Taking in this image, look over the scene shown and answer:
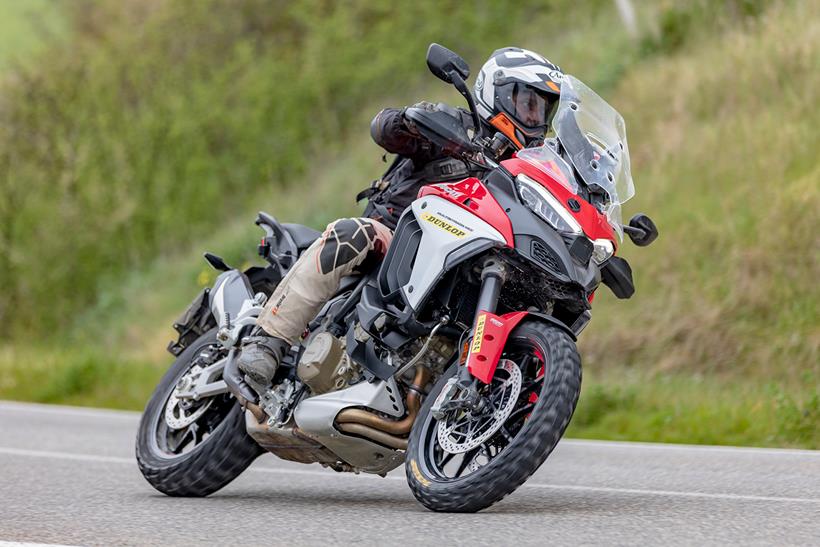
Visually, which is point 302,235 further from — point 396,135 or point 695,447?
point 695,447

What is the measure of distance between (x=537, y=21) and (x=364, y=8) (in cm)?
496

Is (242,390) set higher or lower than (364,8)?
higher

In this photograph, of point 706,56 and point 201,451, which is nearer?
point 201,451

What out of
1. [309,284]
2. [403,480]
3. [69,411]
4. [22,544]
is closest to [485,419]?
[309,284]

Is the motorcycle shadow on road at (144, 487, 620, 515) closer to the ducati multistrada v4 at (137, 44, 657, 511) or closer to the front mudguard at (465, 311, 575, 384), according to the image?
the ducati multistrada v4 at (137, 44, 657, 511)

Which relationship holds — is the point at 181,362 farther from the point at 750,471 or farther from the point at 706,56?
the point at 706,56

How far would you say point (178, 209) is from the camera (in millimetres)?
27703

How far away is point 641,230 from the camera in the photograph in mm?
6203

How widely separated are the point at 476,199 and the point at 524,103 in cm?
61

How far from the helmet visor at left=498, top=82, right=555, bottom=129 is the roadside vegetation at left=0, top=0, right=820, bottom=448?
14.7 ft

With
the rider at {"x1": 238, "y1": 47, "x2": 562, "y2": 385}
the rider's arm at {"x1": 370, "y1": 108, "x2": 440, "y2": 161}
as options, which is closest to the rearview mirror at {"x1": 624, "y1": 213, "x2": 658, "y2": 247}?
the rider at {"x1": 238, "y1": 47, "x2": 562, "y2": 385}

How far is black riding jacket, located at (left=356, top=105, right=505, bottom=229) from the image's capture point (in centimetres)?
617

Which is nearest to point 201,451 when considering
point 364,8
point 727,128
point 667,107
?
point 727,128

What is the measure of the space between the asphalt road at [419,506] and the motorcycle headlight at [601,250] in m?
1.08
